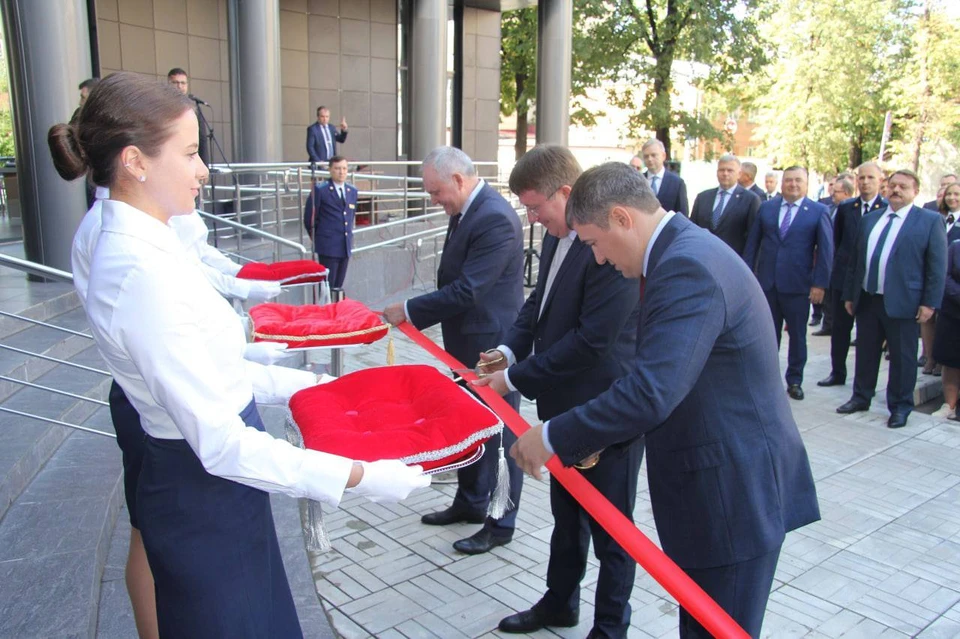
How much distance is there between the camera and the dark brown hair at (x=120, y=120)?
5.50ft

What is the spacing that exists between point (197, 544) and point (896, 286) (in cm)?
613

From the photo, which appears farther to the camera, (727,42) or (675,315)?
(727,42)

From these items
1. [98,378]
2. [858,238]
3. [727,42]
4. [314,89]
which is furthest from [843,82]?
[98,378]

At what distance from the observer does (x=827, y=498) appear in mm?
4871

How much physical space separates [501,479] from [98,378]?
11.0 ft

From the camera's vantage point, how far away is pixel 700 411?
2.09 m

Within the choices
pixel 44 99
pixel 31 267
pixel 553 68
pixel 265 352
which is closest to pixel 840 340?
pixel 265 352

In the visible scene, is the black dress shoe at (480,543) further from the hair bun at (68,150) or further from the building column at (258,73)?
the building column at (258,73)

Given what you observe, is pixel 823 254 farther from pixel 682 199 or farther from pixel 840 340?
pixel 682 199

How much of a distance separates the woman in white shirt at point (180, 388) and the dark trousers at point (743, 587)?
35.8 inches

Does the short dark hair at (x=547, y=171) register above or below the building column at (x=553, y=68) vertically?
below

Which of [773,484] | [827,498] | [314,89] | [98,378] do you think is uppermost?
[314,89]

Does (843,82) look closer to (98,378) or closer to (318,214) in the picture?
(318,214)

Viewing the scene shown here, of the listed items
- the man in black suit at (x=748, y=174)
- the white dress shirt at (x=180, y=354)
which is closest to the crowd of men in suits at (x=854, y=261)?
the man in black suit at (x=748, y=174)
